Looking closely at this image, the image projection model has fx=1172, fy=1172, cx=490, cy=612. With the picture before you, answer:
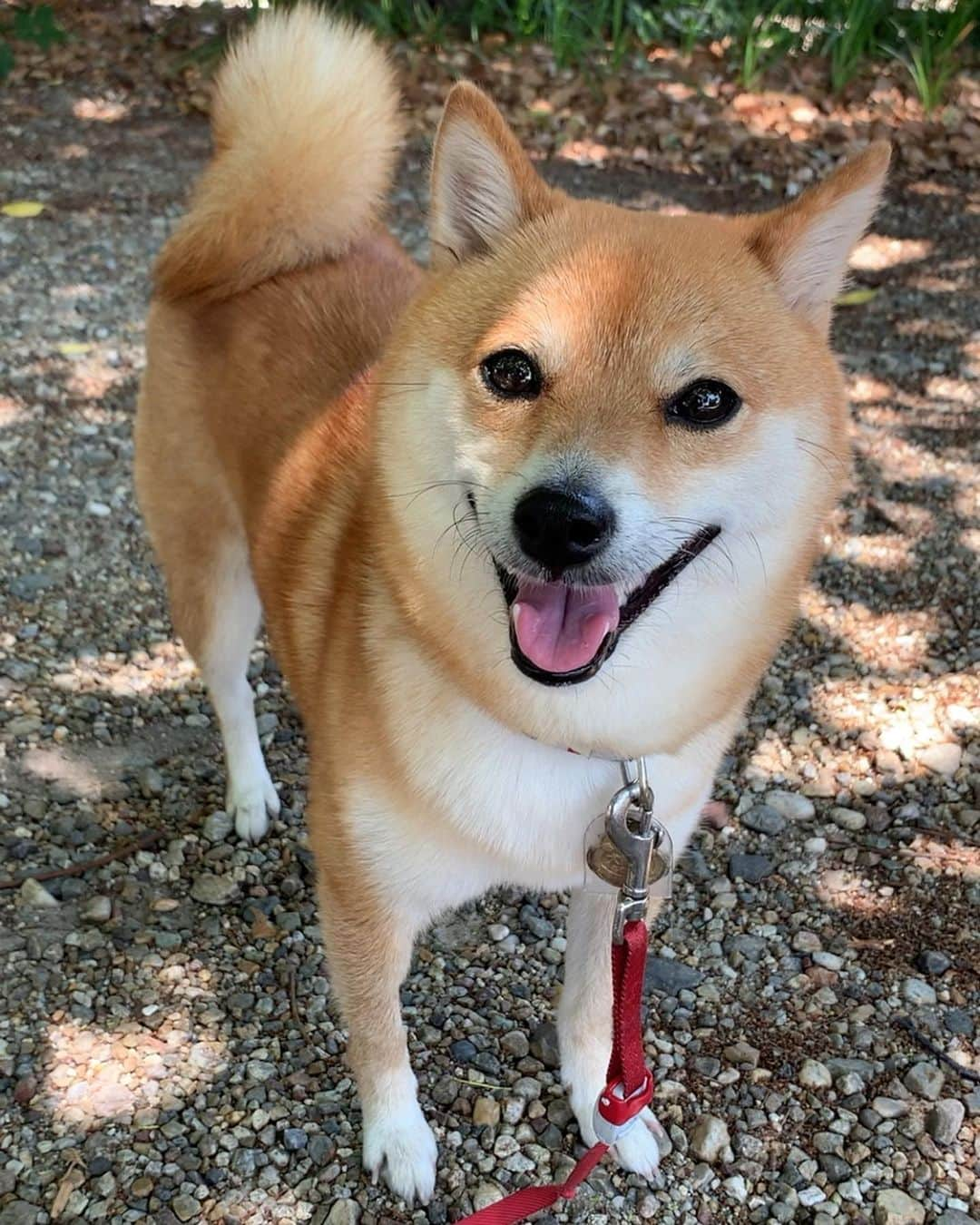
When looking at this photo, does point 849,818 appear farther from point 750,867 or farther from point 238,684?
point 238,684

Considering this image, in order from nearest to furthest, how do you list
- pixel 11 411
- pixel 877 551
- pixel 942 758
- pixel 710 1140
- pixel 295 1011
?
1. pixel 710 1140
2. pixel 295 1011
3. pixel 942 758
4. pixel 877 551
5. pixel 11 411

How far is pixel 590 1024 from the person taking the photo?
2.39m

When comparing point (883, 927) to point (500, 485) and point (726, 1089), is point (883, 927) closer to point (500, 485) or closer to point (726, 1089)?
point (726, 1089)

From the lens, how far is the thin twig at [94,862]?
2762mm

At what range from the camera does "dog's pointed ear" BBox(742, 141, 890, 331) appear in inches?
70.0

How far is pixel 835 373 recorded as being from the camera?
1.86 meters

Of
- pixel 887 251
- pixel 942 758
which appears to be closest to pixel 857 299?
pixel 887 251

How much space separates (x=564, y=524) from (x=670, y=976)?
149cm

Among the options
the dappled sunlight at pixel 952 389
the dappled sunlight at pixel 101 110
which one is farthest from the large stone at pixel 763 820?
the dappled sunlight at pixel 101 110

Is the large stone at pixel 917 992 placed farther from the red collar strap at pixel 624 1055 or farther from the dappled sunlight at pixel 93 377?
the dappled sunlight at pixel 93 377

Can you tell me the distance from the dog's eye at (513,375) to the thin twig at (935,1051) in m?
1.69

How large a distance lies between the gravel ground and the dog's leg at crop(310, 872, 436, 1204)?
78 millimetres

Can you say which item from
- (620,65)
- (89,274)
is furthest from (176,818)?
(620,65)

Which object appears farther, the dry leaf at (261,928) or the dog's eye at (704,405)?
the dry leaf at (261,928)
